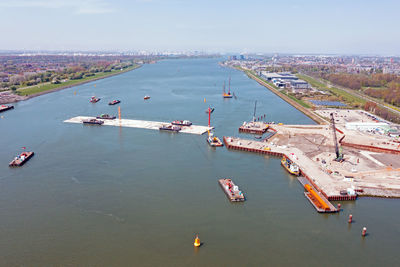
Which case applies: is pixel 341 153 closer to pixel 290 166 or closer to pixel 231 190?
pixel 290 166

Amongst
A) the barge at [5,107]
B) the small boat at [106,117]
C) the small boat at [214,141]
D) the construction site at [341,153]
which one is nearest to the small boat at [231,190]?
the construction site at [341,153]

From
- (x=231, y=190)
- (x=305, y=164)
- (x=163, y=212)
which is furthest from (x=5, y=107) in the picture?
(x=305, y=164)

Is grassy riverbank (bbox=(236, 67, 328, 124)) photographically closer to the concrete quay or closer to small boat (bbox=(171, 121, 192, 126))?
the concrete quay

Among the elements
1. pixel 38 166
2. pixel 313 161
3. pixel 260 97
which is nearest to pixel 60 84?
pixel 260 97

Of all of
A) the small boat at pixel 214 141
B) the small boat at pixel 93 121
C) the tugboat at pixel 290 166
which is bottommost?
the tugboat at pixel 290 166

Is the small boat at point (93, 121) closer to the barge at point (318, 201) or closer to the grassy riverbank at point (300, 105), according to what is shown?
the barge at point (318, 201)

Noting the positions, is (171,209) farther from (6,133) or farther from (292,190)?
(6,133)

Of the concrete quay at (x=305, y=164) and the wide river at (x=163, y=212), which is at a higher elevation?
the concrete quay at (x=305, y=164)
